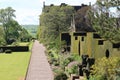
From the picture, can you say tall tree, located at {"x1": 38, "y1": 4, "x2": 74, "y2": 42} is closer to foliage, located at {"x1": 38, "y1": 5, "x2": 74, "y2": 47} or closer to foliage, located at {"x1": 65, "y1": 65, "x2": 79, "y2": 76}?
foliage, located at {"x1": 38, "y1": 5, "x2": 74, "y2": 47}

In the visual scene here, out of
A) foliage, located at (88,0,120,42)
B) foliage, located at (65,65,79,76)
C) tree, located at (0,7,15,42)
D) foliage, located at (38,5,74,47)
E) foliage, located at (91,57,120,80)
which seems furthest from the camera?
tree, located at (0,7,15,42)

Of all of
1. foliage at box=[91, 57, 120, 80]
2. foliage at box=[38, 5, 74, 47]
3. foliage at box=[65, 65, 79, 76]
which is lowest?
foliage at box=[65, 65, 79, 76]

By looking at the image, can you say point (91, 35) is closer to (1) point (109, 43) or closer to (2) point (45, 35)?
(1) point (109, 43)

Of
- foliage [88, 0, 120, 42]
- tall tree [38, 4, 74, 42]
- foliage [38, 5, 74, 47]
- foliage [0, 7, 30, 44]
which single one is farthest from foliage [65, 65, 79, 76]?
foliage [0, 7, 30, 44]

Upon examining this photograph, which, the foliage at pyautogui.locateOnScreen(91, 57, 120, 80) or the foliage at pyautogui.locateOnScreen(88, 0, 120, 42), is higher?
the foliage at pyautogui.locateOnScreen(88, 0, 120, 42)

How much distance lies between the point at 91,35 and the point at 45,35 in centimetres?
3067

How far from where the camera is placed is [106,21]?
27562 mm

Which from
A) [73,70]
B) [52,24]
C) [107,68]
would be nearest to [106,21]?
[73,70]

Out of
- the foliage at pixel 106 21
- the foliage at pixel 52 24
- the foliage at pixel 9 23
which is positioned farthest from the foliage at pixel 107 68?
the foliage at pixel 9 23

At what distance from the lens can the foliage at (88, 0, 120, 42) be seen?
1014 inches

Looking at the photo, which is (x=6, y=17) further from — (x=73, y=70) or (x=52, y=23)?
(x=73, y=70)

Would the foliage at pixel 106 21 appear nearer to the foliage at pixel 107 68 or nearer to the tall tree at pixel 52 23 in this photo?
the foliage at pixel 107 68

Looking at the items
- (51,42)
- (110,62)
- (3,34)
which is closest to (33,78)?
(110,62)

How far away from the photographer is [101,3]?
27.7 metres
